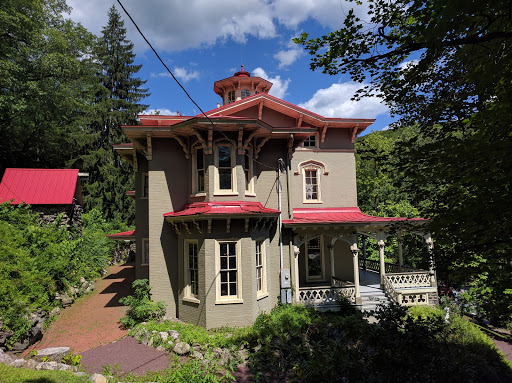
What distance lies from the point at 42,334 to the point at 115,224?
2056 centimetres

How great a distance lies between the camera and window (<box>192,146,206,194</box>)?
41.0ft

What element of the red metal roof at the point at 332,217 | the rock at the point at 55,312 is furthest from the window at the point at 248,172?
the rock at the point at 55,312

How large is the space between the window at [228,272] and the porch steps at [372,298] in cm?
595

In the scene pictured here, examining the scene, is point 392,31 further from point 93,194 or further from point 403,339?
point 93,194

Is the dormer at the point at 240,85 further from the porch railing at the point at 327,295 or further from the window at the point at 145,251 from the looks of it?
the porch railing at the point at 327,295

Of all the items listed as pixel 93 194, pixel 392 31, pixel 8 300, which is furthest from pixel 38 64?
pixel 392 31

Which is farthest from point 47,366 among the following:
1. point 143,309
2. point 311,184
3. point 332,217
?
point 311,184

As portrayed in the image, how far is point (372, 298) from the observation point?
13438mm

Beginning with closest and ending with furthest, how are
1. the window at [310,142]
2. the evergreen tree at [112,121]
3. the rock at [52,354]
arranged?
the rock at [52,354]
the window at [310,142]
the evergreen tree at [112,121]

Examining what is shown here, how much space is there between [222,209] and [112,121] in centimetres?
2826

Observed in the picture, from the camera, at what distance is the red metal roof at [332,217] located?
13.0 m

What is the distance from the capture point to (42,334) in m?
10.0

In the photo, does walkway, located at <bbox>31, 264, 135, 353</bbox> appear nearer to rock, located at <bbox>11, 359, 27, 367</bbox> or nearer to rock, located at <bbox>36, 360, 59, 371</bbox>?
rock, located at <bbox>36, 360, 59, 371</bbox>

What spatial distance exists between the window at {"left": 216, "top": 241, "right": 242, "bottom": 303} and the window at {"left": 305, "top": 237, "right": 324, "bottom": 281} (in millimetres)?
5639
